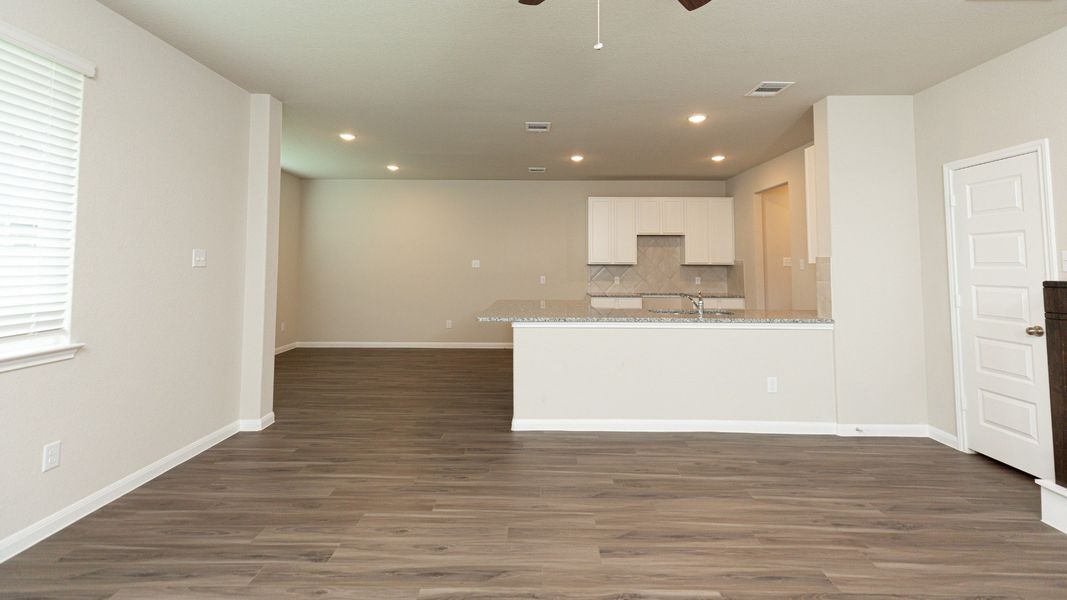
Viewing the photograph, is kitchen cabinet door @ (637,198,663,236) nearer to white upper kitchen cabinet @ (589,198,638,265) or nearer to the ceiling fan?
white upper kitchen cabinet @ (589,198,638,265)

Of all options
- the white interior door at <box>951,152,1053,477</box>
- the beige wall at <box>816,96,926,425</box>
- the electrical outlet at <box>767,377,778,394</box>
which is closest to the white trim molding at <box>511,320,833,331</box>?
the beige wall at <box>816,96,926,425</box>

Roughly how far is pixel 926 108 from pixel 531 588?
4.17 m

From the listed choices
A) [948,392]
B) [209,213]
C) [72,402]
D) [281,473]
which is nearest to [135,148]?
[209,213]

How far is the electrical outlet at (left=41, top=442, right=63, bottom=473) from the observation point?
2.06 meters

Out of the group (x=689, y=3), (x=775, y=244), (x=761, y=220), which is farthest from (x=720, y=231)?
(x=689, y=3)

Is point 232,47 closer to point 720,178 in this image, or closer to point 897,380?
point 897,380

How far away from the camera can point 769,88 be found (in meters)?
3.41

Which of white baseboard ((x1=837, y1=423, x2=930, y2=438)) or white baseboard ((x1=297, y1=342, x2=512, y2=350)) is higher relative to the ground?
white baseboard ((x1=297, y1=342, x2=512, y2=350))

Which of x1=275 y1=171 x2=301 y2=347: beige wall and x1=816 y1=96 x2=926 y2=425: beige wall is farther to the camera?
x1=275 y1=171 x2=301 y2=347: beige wall

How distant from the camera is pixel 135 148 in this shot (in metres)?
2.54

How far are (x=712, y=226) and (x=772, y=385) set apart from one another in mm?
3590

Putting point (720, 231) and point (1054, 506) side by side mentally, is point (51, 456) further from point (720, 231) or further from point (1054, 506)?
point (720, 231)

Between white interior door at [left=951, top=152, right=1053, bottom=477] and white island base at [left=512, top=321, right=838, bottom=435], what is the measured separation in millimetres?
838

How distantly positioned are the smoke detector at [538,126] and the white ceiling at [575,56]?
0.10 meters
